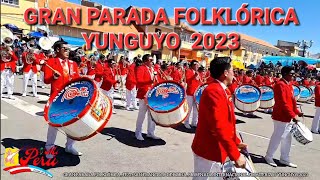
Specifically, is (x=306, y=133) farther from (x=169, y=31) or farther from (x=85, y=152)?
(x=169, y=31)

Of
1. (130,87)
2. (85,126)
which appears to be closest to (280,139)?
(85,126)

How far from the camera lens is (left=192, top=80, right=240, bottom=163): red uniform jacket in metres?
2.95

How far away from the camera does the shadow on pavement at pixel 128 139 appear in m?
6.39

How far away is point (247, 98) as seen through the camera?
978 centimetres

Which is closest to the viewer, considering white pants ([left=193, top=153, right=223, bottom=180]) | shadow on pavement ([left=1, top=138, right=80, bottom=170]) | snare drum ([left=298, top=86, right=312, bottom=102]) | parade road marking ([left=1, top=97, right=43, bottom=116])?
Result: white pants ([left=193, top=153, right=223, bottom=180])

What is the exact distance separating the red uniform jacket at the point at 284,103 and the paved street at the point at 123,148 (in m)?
0.96

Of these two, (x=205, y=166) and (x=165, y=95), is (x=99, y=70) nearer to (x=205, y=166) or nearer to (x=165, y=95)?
(x=165, y=95)

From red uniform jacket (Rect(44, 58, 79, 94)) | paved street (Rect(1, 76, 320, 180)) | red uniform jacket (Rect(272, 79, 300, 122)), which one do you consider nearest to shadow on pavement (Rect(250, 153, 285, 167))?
paved street (Rect(1, 76, 320, 180))

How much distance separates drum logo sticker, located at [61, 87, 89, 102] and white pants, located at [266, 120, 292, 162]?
3.54 m

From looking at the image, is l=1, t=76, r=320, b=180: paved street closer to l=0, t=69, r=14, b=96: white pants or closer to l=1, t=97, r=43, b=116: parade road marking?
l=1, t=97, r=43, b=116: parade road marking

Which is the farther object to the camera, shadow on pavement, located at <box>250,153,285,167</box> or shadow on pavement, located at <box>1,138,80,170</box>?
shadow on pavement, located at <box>250,153,285,167</box>

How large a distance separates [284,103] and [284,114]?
207mm

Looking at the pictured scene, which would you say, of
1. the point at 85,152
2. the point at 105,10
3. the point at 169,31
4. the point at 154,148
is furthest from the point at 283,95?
the point at 169,31

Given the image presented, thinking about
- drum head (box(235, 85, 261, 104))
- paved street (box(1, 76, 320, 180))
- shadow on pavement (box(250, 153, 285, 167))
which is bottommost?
shadow on pavement (box(250, 153, 285, 167))
